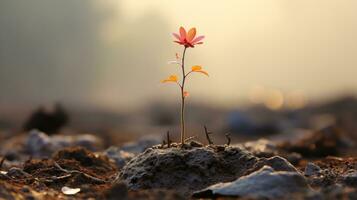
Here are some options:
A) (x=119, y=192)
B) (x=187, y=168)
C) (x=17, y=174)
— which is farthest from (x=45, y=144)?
(x=119, y=192)

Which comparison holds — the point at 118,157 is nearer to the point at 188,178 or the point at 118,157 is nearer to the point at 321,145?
the point at 188,178

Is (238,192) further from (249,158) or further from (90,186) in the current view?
(90,186)

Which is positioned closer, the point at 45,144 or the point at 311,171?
the point at 311,171

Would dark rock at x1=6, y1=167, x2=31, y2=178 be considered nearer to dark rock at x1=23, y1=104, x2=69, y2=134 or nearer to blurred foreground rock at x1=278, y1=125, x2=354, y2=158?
blurred foreground rock at x1=278, y1=125, x2=354, y2=158

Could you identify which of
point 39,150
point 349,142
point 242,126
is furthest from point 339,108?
point 39,150

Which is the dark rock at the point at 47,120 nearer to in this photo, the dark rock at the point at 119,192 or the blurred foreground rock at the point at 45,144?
the blurred foreground rock at the point at 45,144

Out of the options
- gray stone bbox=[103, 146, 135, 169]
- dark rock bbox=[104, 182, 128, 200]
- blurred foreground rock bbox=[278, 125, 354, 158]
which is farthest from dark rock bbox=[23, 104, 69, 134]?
dark rock bbox=[104, 182, 128, 200]
